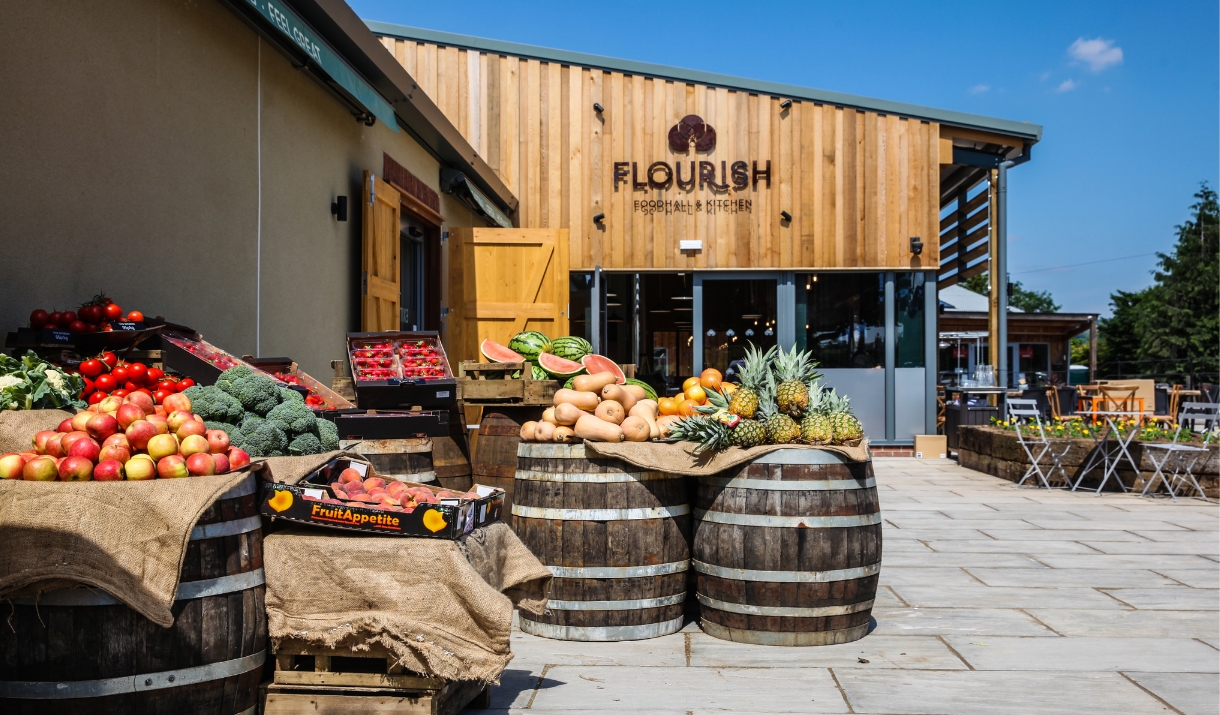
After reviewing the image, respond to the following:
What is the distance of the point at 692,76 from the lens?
12.8 m

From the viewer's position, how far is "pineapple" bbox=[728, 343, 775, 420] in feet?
14.2

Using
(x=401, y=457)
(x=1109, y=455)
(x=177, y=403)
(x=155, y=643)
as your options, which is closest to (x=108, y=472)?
(x=155, y=643)

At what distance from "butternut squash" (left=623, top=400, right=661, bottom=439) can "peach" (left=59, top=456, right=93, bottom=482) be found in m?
2.35

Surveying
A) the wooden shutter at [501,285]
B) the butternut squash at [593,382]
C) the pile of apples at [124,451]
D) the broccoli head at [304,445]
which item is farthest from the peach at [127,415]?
the wooden shutter at [501,285]

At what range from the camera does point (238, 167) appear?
19.4ft

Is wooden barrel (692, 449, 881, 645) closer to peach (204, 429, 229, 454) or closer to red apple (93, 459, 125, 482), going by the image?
peach (204, 429, 229, 454)

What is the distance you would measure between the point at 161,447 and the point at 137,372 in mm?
1331

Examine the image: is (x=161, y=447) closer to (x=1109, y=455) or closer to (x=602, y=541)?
(x=602, y=541)

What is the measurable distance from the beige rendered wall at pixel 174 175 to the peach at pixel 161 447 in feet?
5.69

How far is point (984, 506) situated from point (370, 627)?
23.8 feet

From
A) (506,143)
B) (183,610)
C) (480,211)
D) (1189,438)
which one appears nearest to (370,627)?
(183,610)

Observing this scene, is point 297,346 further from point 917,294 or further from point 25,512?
point 917,294

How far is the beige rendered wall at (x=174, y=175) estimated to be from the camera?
4074 mm

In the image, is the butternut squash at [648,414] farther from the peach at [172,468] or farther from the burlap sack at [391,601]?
the peach at [172,468]
